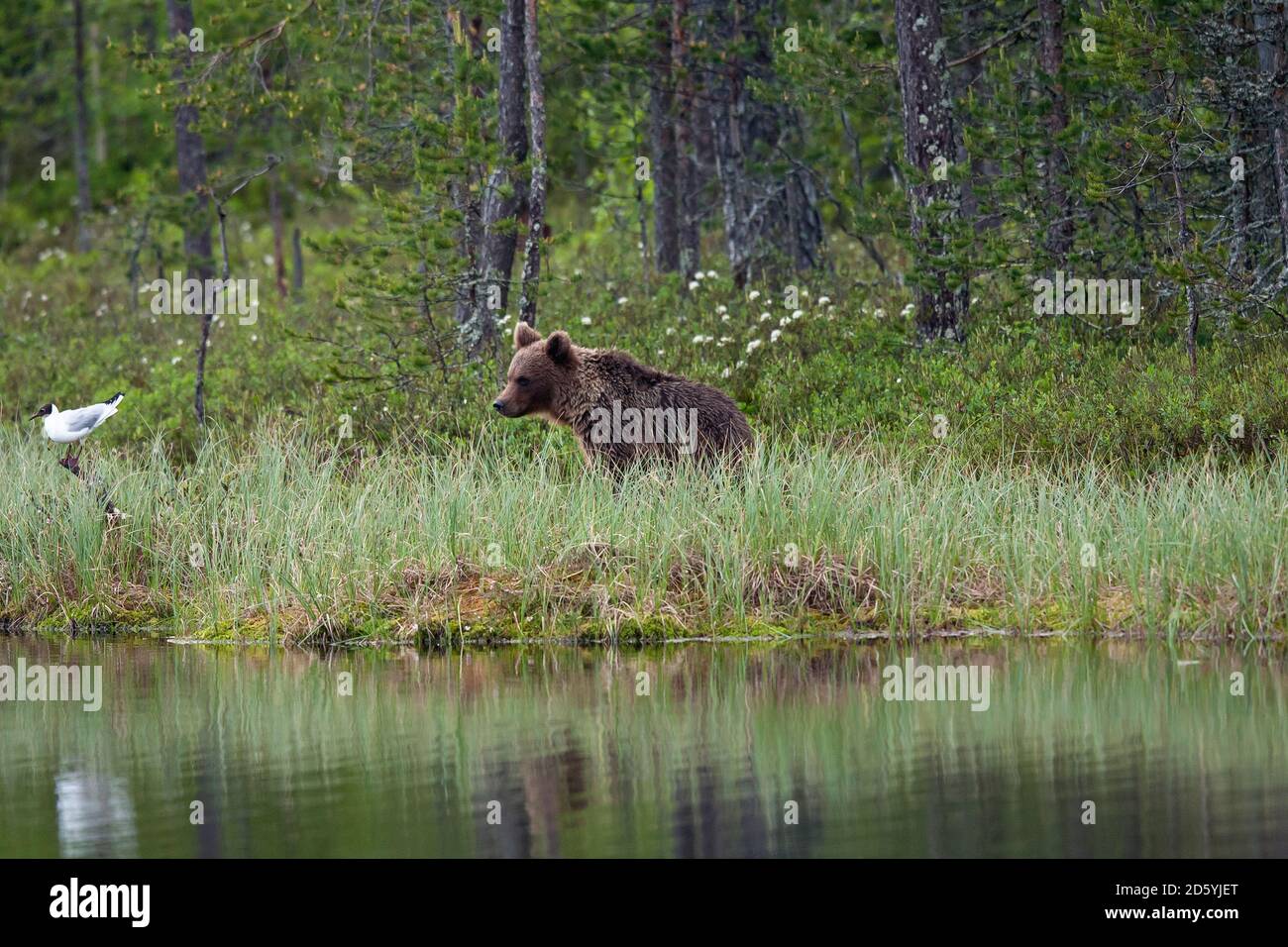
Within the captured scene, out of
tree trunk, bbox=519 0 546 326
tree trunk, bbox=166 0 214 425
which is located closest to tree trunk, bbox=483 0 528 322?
tree trunk, bbox=519 0 546 326

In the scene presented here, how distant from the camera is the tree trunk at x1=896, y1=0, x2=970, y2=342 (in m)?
18.1

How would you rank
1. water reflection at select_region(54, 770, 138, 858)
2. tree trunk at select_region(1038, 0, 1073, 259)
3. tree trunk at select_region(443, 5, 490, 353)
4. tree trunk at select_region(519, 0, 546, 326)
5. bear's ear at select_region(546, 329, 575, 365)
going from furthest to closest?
tree trunk at select_region(443, 5, 490, 353) < tree trunk at select_region(519, 0, 546, 326) < tree trunk at select_region(1038, 0, 1073, 259) < bear's ear at select_region(546, 329, 575, 365) < water reflection at select_region(54, 770, 138, 858)

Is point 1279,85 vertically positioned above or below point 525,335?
above

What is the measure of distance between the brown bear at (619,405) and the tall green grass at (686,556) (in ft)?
1.68

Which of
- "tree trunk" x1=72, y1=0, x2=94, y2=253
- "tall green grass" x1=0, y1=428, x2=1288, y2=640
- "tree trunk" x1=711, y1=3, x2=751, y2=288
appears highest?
"tree trunk" x1=72, y1=0, x2=94, y2=253

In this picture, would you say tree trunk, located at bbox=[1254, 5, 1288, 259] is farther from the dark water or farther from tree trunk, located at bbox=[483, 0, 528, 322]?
tree trunk, located at bbox=[483, 0, 528, 322]

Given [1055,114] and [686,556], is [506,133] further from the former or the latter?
[686,556]

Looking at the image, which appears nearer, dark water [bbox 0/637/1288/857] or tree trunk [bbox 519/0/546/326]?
dark water [bbox 0/637/1288/857]

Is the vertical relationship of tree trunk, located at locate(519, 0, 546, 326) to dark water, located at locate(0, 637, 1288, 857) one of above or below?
above

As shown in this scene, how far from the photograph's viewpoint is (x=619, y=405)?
14.8 metres

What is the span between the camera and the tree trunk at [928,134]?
59.3 feet

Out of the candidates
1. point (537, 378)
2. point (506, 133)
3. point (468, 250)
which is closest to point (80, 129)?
point (468, 250)

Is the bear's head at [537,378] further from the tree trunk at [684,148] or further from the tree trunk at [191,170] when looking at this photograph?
the tree trunk at [191,170]

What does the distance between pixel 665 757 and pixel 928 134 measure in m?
10.9
